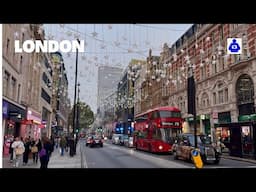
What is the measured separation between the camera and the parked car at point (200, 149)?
1683 cm

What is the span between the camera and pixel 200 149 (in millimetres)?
17109

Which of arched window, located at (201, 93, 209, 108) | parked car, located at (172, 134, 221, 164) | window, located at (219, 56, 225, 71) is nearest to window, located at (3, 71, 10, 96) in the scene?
parked car, located at (172, 134, 221, 164)

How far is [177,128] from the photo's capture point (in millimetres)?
23000

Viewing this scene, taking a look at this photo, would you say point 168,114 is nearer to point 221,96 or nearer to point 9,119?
point 221,96

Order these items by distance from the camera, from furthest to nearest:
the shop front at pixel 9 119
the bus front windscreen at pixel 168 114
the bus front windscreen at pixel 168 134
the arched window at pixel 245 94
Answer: the arched window at pixel 245 94 → the bus front windscreen at pixel 168 114 → the bus front windscreen at pixel 168 134 → the shop front at pixel 9 119

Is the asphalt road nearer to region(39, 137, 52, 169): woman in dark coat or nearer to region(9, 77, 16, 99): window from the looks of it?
region(39, 137, 52, 169): woman in dark coat

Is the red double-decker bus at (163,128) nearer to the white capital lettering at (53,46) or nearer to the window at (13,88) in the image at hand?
the window at (13,88)

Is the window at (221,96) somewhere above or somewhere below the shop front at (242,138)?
above

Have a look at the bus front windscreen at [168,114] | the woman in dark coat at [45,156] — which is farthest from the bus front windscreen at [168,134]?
the woman in dark coat at [45,156]

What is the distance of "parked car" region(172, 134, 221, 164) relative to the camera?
1683 centimetres

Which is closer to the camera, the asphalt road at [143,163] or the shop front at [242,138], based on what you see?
the asphalt road at [143,163]
